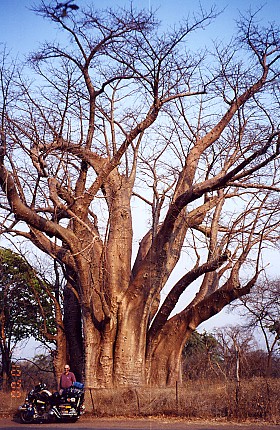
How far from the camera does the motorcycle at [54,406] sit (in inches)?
405

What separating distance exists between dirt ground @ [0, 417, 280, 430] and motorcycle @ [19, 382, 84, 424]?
17cm

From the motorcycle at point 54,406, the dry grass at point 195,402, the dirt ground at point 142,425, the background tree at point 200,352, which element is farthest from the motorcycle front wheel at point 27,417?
the background tree at point 200,352

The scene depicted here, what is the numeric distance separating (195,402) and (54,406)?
8.00 feet

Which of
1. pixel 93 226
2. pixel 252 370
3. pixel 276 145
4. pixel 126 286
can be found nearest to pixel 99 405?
pixel 126 286

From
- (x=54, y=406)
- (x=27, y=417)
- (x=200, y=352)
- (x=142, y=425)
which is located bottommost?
(x=142, y=425)

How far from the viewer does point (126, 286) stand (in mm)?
12867

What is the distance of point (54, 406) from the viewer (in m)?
10.5

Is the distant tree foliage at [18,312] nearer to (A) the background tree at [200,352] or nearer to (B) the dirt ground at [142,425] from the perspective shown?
(A) the background tree at [200,352]

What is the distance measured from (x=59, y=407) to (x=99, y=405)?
3.03 ft

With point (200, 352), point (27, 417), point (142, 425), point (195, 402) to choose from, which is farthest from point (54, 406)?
point (200, 352)

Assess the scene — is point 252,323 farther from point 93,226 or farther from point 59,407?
point 59,407

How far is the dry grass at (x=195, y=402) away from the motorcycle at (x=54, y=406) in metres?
A: 0.67

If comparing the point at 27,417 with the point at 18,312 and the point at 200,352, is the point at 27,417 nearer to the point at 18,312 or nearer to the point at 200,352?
the point at 18,312

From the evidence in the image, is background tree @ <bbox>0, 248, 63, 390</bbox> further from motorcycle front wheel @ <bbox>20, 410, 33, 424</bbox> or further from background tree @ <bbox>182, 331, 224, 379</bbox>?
motorcycle front wheel @ <bbox>20, 410, 33, 424</bbox>
